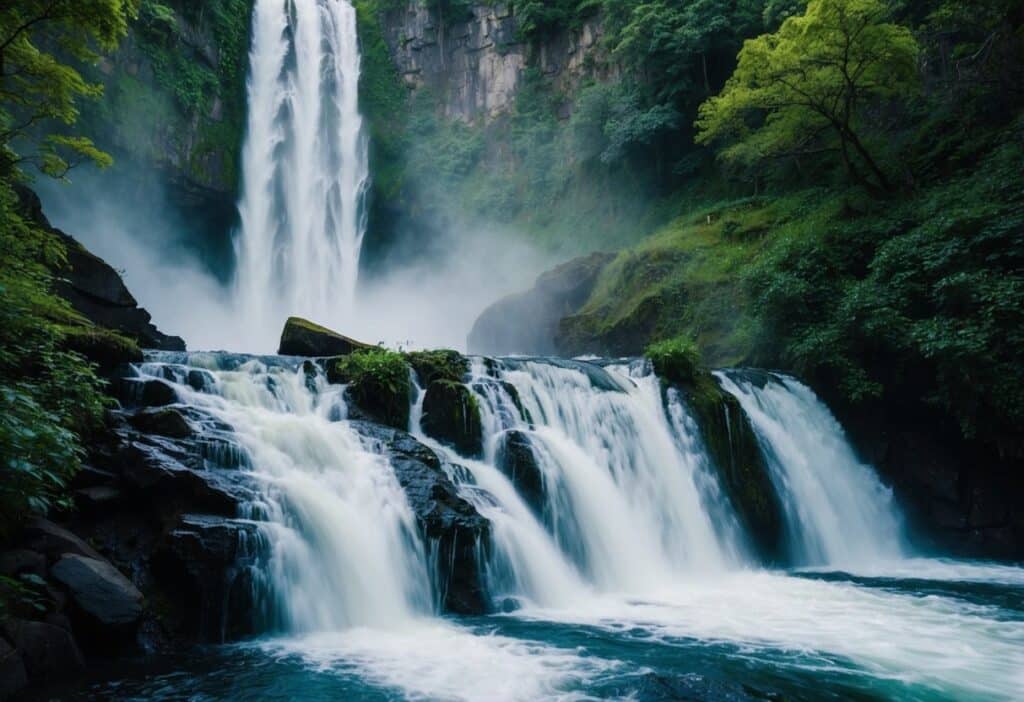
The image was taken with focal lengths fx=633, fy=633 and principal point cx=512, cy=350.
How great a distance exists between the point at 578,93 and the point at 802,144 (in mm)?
15388

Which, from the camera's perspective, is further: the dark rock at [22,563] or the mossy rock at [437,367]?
the mossy rock at [437,367]

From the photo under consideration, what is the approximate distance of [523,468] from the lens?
939cm

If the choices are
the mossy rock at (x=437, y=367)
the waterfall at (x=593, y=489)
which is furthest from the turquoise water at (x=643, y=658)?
the mossy rock at (x=437, y=367)

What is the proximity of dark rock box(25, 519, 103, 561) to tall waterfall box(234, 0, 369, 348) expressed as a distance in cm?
2521

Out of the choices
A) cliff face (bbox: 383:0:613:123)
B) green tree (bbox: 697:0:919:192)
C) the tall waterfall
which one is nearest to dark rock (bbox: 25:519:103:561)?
green tree (bbox: 697:0:919:192)

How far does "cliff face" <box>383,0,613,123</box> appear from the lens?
3394cm

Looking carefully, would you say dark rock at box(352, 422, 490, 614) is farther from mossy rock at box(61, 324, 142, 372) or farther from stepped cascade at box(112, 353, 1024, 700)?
mossy rock at box(61, 324, 142, 372)

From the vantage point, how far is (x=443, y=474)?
28.0ft

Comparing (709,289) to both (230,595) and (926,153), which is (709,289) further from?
(230,595)

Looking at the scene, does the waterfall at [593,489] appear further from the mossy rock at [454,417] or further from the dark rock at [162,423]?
the dark rock at [162,423]

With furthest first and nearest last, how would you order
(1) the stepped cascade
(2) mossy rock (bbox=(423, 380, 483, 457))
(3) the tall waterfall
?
1. (3) the tall waterfall
2. (2) mossy rock (bbox=(423, 380, 483, 457))
3. (1) the stepped cascade

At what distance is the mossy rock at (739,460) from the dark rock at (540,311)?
10.2 meters

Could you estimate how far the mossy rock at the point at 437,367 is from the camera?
1055cm

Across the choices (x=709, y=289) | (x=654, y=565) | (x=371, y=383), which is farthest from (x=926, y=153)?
(x=371, y=383)
